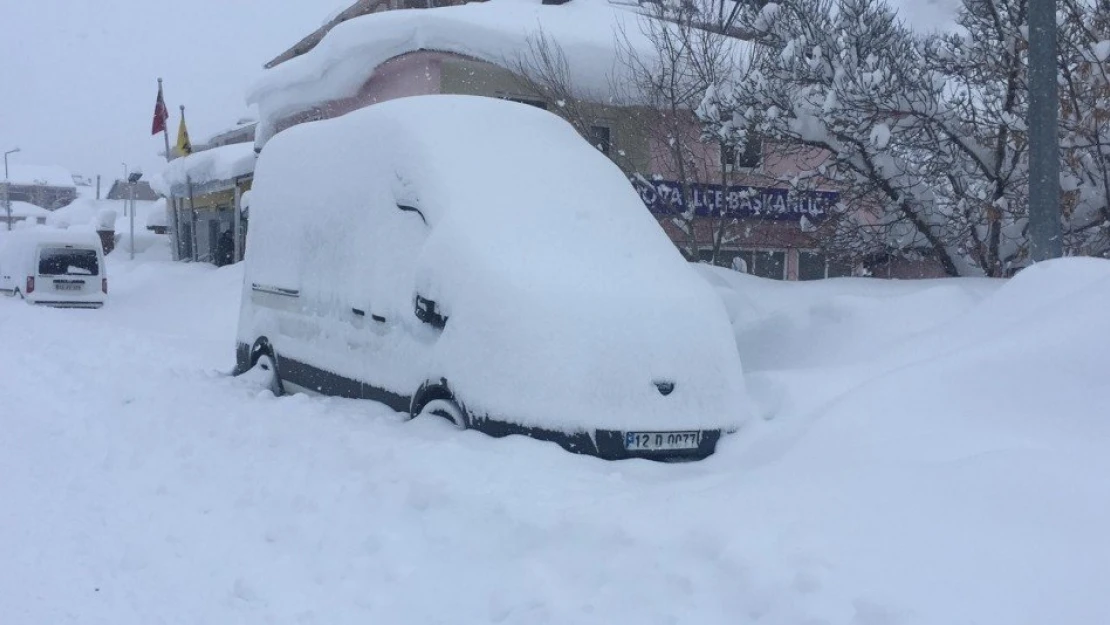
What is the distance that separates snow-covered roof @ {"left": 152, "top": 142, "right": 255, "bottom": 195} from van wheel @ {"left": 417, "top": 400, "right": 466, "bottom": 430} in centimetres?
2262

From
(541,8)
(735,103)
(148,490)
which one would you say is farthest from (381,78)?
(148,490)

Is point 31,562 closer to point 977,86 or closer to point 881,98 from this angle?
point 881,98

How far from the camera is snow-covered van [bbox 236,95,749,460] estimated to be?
5.12 m

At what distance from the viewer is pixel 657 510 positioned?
430 cm

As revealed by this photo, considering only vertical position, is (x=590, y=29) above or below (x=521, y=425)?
above

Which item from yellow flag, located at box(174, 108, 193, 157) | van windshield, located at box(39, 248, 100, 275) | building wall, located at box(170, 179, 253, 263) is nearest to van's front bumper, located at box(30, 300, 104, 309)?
van windshield, located at box(39, 248, 100, 275)

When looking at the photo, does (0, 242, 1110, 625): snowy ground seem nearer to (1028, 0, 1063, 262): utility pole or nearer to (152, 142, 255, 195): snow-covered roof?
(1028, 0, 1063, 262): utility pole

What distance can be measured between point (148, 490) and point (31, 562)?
1099 mm

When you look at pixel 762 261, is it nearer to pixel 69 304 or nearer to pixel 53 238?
pixel 69 304

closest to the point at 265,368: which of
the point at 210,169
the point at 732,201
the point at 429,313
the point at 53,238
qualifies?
the point at 429,313

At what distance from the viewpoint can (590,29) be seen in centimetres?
1706

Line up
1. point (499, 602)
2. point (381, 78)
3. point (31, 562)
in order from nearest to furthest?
point (499, 602), point (31, 562), point (381, 78)

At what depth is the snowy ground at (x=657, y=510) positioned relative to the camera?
140 inches

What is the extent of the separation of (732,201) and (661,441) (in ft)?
23.0
